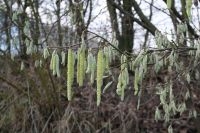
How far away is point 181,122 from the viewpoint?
759 cm

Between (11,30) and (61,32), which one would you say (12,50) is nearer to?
(11,30)

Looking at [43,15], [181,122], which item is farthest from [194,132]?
[43,15]

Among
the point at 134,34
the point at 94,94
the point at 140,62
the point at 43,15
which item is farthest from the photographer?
the point at 134,34

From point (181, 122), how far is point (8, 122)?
2.66m

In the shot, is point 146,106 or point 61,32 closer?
point 146,106

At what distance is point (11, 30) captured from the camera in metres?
7.23

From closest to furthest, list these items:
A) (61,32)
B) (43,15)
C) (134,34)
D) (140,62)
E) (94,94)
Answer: (140,62) < (94,94) < (61,32) < (43,15) < (134,34)

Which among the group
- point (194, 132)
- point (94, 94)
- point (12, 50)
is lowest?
point (194, 132)

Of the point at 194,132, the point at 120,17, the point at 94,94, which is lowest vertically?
the point at 194,132

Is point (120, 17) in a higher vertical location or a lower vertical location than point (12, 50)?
higher

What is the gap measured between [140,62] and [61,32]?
517 centimetres

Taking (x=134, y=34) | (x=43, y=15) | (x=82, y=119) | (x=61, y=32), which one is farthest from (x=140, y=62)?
(x=134, y=34)

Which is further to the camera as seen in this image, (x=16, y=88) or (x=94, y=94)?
(x=94, y=94)

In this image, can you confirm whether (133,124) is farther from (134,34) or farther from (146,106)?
(134,34)
